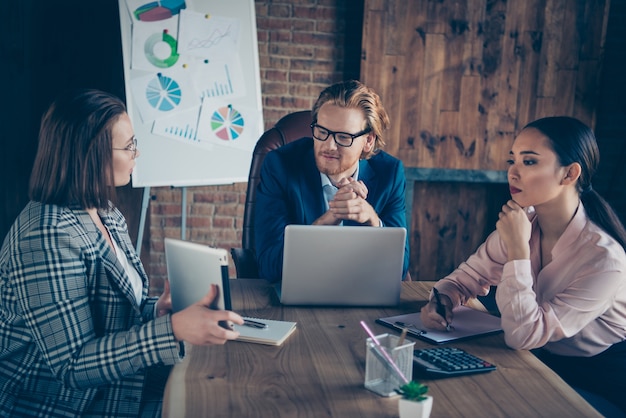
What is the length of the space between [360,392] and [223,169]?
7.33 ft

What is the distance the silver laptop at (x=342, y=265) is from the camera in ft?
4.67

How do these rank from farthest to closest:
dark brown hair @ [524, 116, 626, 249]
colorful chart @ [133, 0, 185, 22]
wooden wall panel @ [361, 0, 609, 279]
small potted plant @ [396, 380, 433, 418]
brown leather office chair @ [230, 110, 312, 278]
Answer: wooden wall panel @ [361, 0, 609, 279], colorful chart @ [133, 0, 185, 22], brown leather office chair @ [230, 110, 312, 278], dark brown hair @ [524, 116, 626, 249], small potted plant @ [396, 380, 433, 418]

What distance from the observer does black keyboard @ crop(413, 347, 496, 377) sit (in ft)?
3.61

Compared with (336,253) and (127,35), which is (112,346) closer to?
(336,253)

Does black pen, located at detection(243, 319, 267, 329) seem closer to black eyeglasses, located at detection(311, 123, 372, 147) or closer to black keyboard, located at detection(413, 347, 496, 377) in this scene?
black keyboard, located at detection(413, 347, 496, 377)

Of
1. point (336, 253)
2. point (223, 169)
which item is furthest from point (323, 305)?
point (223, 169)

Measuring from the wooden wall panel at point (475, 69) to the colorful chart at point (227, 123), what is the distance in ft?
2.52

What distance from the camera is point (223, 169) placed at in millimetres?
3129

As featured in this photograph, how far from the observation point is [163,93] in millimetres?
3012

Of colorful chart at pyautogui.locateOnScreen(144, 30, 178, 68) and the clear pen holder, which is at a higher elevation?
colorful chart at pyautogui.locateOnScreen(144, 30, 178, 68)

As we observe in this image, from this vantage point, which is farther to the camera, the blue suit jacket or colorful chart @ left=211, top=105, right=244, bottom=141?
colorful chart @ left=211, top=105, right=244, bottom=141

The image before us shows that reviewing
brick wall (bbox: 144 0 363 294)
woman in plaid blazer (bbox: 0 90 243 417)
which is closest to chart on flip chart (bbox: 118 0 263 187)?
brick wall (bbox: 144 0 363 294)

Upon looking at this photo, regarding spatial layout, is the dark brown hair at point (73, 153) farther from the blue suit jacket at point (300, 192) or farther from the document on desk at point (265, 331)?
the blue suit jacket at point (300, 192)

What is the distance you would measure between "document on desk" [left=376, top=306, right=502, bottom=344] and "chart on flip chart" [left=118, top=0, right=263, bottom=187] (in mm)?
1864
